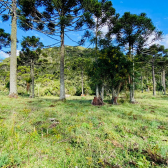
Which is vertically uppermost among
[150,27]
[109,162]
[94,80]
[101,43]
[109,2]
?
[109,2]

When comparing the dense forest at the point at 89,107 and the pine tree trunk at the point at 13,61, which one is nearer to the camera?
the dense forest at the point at 89,107

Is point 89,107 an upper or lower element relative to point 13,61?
lower

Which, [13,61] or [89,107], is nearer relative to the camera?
[89,107]

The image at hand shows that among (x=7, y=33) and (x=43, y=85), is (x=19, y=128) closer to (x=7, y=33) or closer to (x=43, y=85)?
(x=7, y=33)

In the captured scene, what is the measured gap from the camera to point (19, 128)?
2334 millimetres

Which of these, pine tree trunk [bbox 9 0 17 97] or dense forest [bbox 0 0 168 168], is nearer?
dense forest [bbox 0 0 168 168]

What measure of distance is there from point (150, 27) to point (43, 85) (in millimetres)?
21914

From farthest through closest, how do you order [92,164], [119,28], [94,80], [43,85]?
1. [43,85]
2. [119,28]
3. [94,80]
4. [92,164]

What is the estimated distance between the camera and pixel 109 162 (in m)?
1.50

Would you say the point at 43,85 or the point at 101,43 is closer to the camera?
the point at 101,43

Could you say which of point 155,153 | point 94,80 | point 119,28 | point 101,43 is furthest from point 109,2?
point 155,153

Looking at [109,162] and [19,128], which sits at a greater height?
[19,128]

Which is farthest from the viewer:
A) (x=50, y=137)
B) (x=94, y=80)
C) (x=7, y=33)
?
(x=7, y=33)

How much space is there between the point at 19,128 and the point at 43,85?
75.3ft
